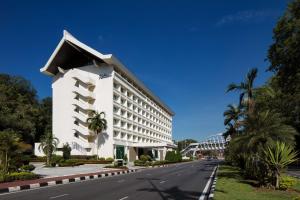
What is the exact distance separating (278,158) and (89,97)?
47.4 meters

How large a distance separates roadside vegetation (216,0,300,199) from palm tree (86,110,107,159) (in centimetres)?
2042

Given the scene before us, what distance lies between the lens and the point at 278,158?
1538 centimetres

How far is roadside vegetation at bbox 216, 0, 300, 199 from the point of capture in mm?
15094

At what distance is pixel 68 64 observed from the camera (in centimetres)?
6538

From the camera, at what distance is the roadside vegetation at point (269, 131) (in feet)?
49.5

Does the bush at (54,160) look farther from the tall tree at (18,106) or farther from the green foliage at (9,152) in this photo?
the green foliage at (9,152)

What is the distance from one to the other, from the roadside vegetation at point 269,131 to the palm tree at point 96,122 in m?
20.4

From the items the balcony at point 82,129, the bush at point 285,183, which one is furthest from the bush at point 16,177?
the balcony at point 82,129

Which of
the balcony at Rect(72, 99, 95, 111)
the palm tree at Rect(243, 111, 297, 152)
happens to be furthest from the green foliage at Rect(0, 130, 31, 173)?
the balcony at Rect(72, 99, 95, 111)

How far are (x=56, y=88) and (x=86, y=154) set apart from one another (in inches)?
→ 633

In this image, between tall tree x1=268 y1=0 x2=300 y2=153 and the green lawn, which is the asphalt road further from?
tall tree x1=268 y1=0 x2=300 y2=153

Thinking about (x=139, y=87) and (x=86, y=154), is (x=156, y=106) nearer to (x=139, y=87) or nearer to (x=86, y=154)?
(x=139, y=87)

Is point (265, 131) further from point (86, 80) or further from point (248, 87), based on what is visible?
point (86, 80)

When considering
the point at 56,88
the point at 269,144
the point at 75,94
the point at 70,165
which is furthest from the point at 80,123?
the point at 269,144
